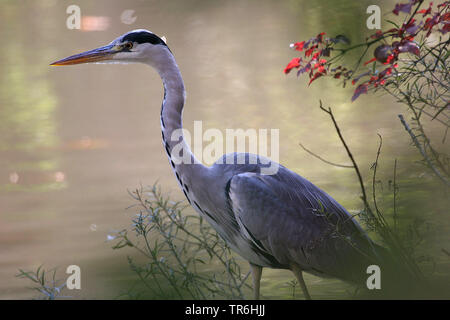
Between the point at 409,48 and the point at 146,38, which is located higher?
the point at 146,38

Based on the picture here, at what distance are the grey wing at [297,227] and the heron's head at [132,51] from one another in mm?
636

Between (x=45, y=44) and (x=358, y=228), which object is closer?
(x=358, y=228)

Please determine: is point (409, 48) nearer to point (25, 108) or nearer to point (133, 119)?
point (133, 119)

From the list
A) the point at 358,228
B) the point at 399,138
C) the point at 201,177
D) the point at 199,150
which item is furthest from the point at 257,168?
the point at 399,138

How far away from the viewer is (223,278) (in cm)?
381

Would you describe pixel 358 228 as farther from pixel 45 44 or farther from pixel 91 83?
pixel 45 44

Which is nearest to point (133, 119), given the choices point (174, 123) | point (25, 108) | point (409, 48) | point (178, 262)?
point (25, 108)

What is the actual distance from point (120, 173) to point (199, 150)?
0.72 m

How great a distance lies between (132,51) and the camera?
125 inches

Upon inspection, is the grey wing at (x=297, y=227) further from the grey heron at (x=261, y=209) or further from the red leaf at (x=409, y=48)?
the red leaf at (x=409, y=48)

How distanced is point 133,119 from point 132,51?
4.84m
